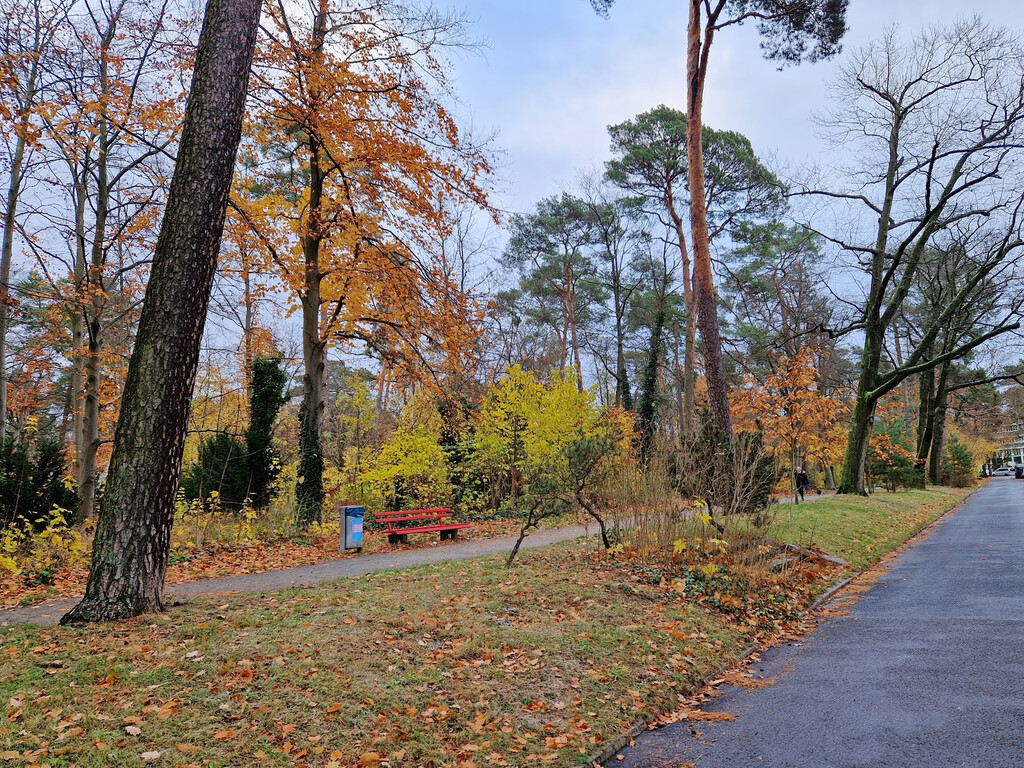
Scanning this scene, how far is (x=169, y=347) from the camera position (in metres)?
4.79

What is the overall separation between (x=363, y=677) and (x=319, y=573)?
14.6 feet

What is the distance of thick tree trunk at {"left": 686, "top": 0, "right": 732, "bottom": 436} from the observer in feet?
35.9

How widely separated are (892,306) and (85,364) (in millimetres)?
22970

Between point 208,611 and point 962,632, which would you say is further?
point 962,632

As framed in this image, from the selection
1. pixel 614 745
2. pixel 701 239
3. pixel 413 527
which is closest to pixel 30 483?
pixel 413 527

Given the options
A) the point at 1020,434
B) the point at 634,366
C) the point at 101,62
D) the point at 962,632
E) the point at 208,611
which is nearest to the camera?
the point at 208,611

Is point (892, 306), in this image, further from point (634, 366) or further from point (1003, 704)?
point (1003, 704)

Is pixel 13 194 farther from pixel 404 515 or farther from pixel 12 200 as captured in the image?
pixel 404 515

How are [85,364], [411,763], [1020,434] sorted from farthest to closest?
[1020,434], [85,364], [411,763]

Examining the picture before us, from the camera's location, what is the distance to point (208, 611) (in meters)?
4.93

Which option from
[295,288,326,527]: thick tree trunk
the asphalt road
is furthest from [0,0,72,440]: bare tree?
the asphalt road

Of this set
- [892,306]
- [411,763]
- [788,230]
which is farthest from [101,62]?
[788,230]

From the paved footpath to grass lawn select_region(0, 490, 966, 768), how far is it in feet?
3.35

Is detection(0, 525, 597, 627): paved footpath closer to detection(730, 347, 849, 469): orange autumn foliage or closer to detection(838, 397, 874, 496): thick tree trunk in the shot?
detection(730, 347, 849, 469): orange autumn foliage
